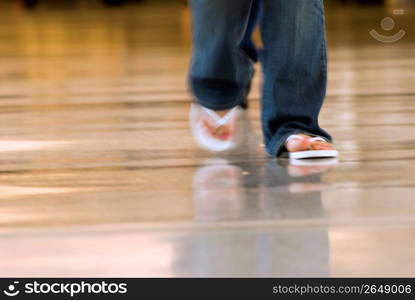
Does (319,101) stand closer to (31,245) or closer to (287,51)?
(287,51)

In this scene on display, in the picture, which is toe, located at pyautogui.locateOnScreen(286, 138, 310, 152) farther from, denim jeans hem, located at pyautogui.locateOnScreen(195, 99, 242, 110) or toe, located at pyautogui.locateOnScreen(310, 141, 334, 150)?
denim jeans hem, located at pyautogui.locateOnScreen(195, 99, 242, 110)

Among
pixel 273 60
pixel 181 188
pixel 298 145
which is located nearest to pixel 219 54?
pixel 273 60

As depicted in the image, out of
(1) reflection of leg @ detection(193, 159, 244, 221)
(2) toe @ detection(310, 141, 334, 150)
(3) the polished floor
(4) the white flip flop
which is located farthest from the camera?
(4) the white flip flop

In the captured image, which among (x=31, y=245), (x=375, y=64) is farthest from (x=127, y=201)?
(x=375, y=64)

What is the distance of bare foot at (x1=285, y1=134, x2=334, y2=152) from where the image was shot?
2.11 meters

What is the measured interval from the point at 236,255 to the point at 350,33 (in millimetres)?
4176

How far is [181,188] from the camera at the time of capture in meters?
1.85

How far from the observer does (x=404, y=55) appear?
417 centimetres

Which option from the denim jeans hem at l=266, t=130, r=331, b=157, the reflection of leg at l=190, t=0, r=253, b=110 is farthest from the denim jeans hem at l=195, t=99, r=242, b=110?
the denim jeans hem at l=266, t=130, r=331, b=157

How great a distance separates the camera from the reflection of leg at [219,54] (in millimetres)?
2109

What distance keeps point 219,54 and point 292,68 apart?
0.14 m

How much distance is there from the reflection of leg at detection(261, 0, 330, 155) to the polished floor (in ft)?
A: 0.25

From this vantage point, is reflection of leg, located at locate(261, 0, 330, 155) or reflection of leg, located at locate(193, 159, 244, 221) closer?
reflection of leg, located at locate(193, 159, 244, 221)

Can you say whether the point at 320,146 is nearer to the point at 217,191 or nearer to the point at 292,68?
the point at 292,68
